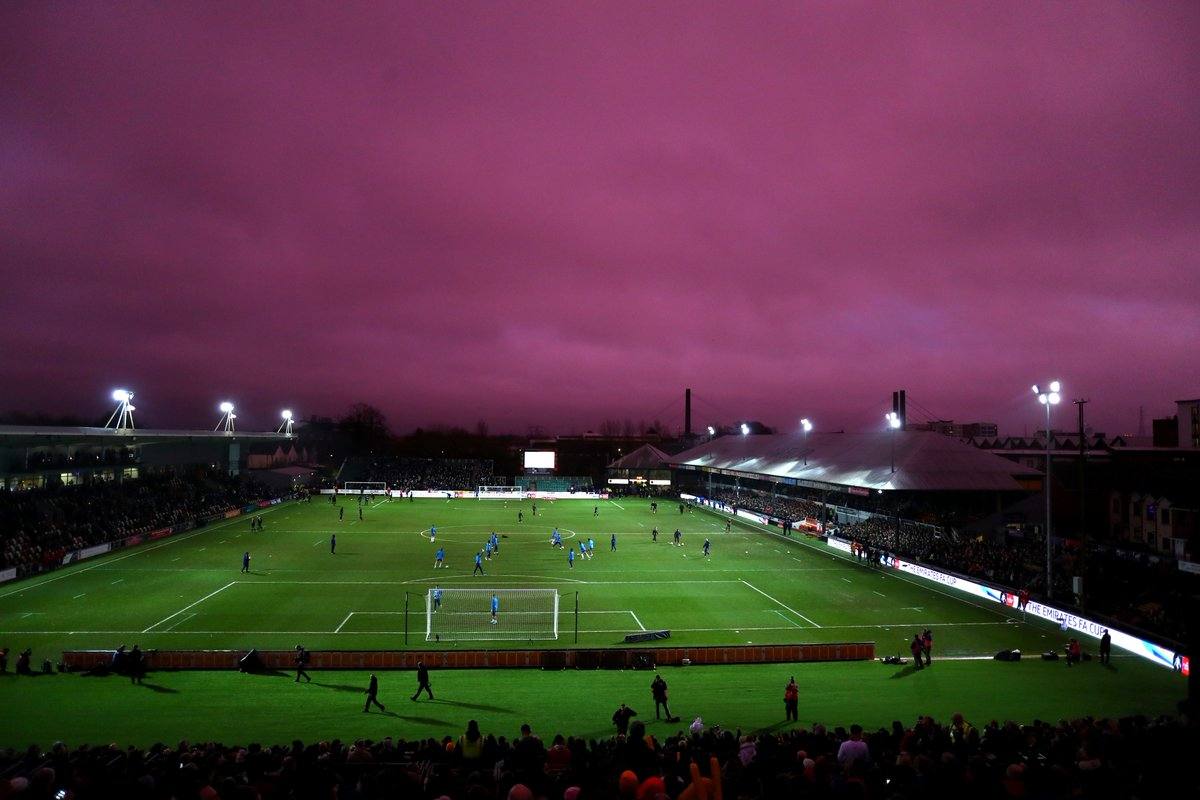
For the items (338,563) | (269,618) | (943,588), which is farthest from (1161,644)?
(338,563)

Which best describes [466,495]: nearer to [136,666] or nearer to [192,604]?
[192,604]

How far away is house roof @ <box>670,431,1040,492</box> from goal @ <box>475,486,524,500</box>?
33.7 metres

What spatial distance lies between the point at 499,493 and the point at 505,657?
248 feet

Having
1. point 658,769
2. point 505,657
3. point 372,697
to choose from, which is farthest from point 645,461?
point 658,769

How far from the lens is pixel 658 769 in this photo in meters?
9.87

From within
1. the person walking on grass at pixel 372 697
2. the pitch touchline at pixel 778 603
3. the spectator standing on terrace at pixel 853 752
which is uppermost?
the spectator standing on terrace at pixel 853 752

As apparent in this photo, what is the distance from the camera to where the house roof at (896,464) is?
49500mm

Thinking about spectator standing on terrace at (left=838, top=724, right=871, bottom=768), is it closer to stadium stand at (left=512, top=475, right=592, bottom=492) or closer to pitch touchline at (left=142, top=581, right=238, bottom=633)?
pitch touchline at (left=142, top=581, right=238, bottom=633)

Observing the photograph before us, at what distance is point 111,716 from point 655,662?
17.0 meters

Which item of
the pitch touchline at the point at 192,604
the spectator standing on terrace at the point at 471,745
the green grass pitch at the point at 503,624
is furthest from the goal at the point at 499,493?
the spectator standing on terrace at the point at 471,745

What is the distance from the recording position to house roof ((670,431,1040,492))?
4950 centimetres

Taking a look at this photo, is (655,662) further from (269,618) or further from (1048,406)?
(1048,406)

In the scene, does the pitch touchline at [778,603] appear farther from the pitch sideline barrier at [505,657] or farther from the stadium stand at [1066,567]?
the stadium stand at [1066,567]

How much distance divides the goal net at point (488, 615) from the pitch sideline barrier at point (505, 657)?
3.64 m
